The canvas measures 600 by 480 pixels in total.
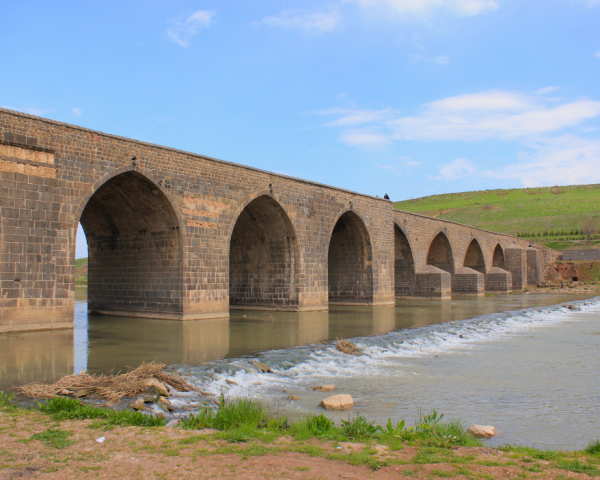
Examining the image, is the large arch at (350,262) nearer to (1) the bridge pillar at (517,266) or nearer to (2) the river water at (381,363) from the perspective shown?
(2) the river water at (381,363)

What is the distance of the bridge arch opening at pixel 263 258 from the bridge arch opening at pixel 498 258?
2910 cm

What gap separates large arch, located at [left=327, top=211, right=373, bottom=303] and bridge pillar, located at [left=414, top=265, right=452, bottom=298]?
6.35 metres

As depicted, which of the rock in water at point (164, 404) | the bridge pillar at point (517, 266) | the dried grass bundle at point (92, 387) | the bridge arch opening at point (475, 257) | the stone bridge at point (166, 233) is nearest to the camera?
the rock in water at point (164, 404)

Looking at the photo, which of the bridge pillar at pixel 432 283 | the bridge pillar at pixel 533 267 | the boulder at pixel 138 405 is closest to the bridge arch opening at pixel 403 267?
the bridge pillar at pixel 432 283

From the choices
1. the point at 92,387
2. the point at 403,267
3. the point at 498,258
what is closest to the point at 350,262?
the point at 403,267

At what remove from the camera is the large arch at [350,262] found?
26.2 m

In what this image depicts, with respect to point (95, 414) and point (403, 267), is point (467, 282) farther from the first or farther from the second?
point (95, 414)

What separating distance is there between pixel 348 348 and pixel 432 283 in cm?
2064

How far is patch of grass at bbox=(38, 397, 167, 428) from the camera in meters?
5.62

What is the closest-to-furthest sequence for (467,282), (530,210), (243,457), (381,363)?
(243,457) < (381,363) < (467,282) < (530,210)

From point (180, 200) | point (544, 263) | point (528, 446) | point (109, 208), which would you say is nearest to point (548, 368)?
point (528, 446)

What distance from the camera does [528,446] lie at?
545 cm

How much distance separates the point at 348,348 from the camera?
37.8ft

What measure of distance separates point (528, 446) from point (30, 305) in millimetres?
12004
